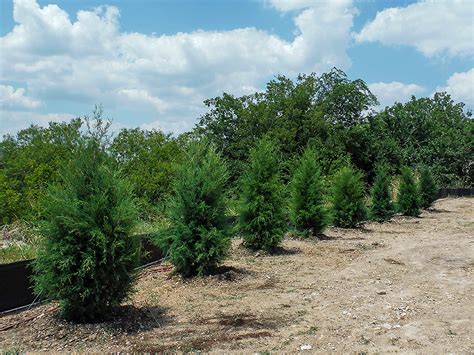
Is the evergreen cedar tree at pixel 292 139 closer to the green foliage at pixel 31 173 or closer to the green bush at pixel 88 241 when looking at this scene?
the green foliage at pixel 31 173

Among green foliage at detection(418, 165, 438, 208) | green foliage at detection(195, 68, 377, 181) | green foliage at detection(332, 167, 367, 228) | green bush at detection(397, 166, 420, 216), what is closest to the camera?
green foliage at detection(332, 167, 367, 228)

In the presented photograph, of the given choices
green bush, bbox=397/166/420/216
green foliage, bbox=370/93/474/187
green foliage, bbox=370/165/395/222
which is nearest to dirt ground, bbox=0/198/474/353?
green foliage, bbox=370/165/395/222

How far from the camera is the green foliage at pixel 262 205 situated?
10.9m

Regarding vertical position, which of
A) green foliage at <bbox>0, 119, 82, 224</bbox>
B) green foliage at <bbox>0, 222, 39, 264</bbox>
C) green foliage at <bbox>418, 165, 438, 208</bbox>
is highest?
green foliage at <bbox>0, 119, 82, 224</bbox>

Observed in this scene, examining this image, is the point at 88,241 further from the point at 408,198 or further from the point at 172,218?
the point at 408,198

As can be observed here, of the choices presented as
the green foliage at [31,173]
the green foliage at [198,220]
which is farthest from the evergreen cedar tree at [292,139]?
the green foliage at [198,220]

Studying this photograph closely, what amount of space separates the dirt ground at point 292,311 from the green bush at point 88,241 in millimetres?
355

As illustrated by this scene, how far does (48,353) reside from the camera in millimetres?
5000

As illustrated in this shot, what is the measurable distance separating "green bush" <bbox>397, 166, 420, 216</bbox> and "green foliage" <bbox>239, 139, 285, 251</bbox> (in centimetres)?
1008

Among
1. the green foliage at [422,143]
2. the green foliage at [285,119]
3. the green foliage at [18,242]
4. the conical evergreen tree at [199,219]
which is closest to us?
the green foliage at [18,242]

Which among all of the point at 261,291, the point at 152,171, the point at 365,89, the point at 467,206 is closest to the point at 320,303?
the point at 261,291

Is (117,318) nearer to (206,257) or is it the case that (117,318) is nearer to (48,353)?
(48,353)

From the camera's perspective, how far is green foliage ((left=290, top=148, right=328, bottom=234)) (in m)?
13.2

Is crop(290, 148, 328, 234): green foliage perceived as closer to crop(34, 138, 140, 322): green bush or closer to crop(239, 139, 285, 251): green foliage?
crop(239, 139, 285, 251): green foliage
